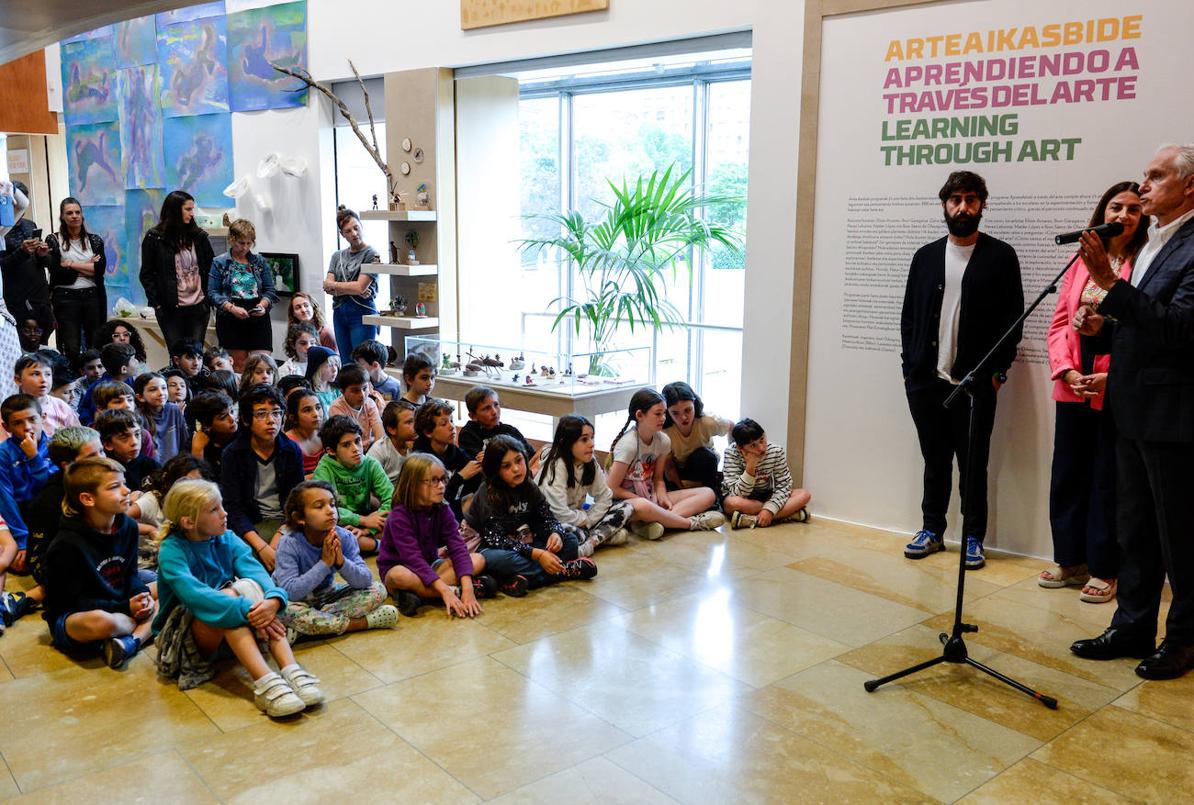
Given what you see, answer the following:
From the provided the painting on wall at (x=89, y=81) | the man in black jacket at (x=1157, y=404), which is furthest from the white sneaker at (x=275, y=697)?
the painting on wall at (x=89, y=81)

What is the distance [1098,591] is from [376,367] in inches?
180

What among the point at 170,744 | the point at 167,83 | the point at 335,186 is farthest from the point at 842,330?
the point at 167,83

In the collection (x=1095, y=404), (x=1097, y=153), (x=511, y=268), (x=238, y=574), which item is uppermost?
(x=1097, y=153)

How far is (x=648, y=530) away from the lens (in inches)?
228

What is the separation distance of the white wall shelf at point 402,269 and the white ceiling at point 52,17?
6.93m

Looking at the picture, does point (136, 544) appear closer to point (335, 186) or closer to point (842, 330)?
point (842, 330)

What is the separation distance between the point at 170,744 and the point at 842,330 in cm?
425

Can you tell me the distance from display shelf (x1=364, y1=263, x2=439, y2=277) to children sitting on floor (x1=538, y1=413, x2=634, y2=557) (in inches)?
128

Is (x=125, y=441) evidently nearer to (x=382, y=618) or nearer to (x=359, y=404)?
(x=359, y=404)

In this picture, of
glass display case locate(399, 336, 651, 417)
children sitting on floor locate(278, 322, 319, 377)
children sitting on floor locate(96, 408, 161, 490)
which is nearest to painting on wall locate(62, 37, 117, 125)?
children sitting on floor locate(278, 322, 319, 377)

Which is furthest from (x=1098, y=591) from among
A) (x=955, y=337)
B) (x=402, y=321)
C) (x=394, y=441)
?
(x=402, y=321)

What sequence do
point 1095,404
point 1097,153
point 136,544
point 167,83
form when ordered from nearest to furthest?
point 136,544
point 1095,404
point 1097,153
point 167,83

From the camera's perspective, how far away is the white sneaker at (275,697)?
3.49 metres

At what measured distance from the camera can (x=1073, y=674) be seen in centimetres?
399
